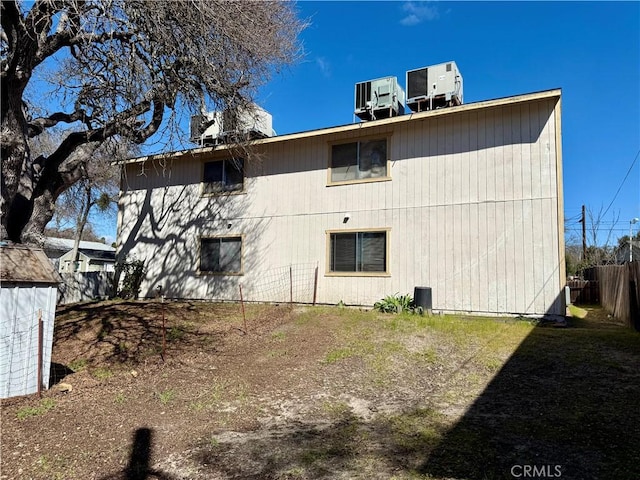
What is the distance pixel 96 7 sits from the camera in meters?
6.83

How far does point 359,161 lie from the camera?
1130cm

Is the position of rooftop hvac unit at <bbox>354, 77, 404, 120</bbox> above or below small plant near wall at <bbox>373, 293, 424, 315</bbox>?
above

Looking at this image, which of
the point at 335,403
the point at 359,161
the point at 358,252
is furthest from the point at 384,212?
the point at 335,403

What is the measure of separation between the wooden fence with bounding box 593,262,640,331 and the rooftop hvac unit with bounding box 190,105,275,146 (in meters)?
8.89

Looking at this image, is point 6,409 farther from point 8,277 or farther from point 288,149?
point 288,149

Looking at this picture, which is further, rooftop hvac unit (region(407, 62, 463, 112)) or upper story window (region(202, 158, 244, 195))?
upper story window (region(202, 158, 244, 195))

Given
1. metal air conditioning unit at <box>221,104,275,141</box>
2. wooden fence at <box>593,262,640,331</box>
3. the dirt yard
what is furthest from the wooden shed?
wooden fence at <box>593,262,640,331</box>

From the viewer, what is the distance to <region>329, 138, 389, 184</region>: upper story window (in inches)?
435

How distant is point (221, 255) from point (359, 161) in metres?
5.05

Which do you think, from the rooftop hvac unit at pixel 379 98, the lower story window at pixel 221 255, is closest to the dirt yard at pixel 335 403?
the lower story window at pixel 221 255

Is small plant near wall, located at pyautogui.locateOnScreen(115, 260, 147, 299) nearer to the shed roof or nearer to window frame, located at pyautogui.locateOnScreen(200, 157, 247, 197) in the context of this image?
window frame, located at pyautogui.locateOnScreen(200, 157, 247, 197)

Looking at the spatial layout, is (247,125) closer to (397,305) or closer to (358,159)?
(358,159)

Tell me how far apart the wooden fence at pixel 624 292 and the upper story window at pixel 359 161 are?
573 cm

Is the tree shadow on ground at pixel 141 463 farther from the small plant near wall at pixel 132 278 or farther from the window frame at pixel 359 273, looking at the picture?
the small plant near wall at pixel 132 278
